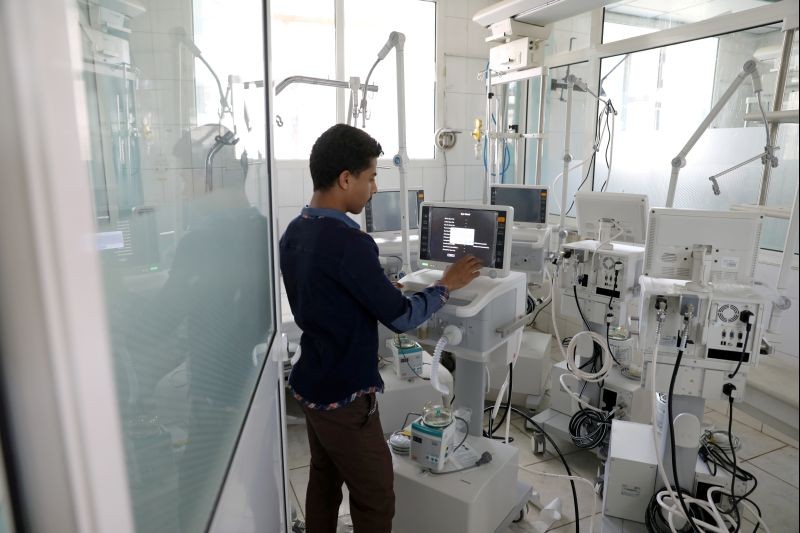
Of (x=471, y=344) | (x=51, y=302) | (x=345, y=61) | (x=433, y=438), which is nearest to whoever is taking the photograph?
(x=51, y=302)

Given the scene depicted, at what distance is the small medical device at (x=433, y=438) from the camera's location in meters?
1.85

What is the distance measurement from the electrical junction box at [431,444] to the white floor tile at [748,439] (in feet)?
5.74

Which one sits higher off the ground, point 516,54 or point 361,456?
point 516,54

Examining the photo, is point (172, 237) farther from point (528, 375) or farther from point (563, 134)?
point (563, 134)

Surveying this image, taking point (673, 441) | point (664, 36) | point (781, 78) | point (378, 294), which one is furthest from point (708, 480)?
point (664, 36)

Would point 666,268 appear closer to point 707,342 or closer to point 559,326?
point 707,342

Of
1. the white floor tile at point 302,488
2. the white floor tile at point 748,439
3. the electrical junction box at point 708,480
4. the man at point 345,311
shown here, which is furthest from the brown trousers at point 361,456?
the white floor tile at point 748,439

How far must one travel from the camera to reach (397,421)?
267 centimetres

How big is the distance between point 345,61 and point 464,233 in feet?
9.73

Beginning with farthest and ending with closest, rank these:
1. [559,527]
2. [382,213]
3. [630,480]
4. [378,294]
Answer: [382,213] < [559,527] < [630,480] < [378,294]

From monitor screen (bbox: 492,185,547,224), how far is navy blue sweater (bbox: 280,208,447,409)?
7.34 feet

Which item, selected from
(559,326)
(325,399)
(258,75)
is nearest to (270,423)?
(325,399)

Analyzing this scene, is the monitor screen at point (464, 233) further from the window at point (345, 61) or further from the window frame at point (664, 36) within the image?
the window at point (345, 61)

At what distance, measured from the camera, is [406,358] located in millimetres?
2711
